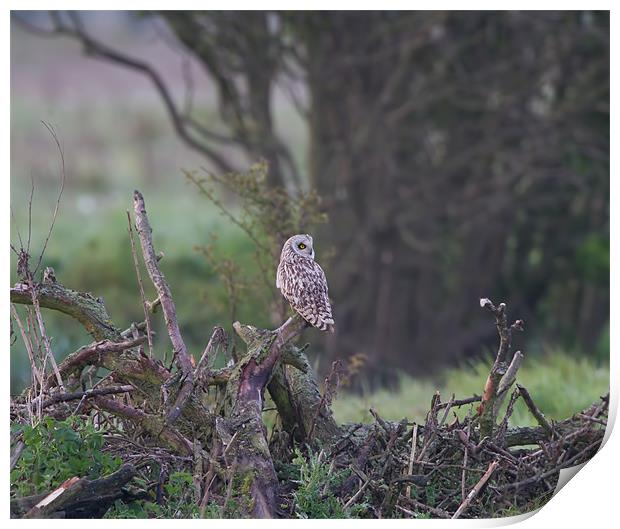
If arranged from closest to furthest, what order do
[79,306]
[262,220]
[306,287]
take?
[306,287]
[79,306]
[262,220]

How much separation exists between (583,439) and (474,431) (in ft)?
1.51

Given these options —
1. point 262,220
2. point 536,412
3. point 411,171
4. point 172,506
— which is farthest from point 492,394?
point 411,171

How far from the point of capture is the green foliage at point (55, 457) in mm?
4113

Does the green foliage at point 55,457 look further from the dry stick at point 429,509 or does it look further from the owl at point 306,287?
the dry stick at point 429,509

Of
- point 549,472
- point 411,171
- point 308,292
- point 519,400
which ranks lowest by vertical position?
point 519,400

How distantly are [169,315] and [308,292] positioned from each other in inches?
23.6

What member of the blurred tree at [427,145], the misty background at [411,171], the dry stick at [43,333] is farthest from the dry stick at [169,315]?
the blurred tree at [427,145]

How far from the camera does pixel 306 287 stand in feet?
13.9

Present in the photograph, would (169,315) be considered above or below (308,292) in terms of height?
below

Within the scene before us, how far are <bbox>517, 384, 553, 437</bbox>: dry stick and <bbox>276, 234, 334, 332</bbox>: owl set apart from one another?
2.71 ft

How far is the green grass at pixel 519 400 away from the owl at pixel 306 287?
1.13 meters

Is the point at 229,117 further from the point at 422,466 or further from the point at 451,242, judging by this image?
the point at 422,466

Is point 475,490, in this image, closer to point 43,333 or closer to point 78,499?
point 78,499

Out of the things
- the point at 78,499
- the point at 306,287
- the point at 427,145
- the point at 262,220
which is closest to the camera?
the point at 78,499
